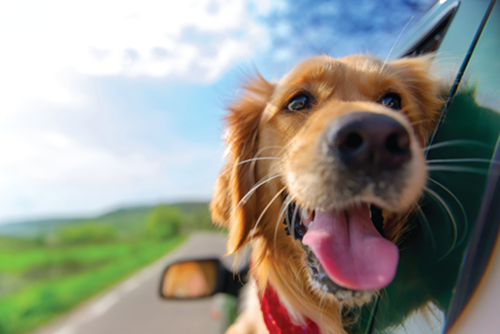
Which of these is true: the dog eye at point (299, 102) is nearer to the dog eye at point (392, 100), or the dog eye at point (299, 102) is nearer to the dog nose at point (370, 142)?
the dog eye at point (392, 100)

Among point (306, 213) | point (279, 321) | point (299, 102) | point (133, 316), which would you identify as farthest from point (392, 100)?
point (133, 316)

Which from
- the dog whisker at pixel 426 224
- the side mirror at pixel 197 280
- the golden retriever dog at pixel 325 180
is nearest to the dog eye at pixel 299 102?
the golden retriever dog at pixel 325 180

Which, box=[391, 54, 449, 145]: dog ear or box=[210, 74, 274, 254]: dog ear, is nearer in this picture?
box=[391, 54, 449, 145]: dog ear

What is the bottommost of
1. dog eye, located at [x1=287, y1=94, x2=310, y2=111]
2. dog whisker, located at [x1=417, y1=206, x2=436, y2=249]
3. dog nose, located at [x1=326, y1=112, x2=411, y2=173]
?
dog whisker, located at [x1=417, y1=206, x2=436, y2=249]

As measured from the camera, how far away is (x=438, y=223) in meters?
1.02

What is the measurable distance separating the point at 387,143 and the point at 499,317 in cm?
65

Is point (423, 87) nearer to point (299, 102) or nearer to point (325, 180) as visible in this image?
point (299, 102)

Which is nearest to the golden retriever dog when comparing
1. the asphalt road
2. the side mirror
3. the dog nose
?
the dog nose

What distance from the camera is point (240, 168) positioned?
243 centimetres

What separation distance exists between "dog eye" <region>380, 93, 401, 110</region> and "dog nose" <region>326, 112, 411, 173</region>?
0.89 meters

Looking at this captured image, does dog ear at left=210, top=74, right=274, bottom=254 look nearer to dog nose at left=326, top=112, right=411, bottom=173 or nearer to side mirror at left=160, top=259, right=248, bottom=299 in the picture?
side mirror at left=160, top=259, right=248, bottom=299

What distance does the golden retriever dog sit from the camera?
123 cm

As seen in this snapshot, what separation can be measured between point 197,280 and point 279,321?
1122mm

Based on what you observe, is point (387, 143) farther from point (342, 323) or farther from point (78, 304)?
point (78, 304)
